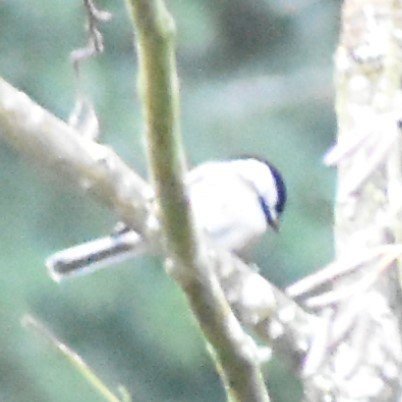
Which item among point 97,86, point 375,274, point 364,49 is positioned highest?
point 97,86

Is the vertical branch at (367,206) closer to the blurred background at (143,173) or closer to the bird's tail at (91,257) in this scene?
the bird's tail at (91,257)

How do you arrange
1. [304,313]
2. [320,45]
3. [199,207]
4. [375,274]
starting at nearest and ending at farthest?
[375,274] → [304,313] → [199,207] → [320,45]

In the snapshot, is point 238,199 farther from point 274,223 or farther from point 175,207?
point 175,207

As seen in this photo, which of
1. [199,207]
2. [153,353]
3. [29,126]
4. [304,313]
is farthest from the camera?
[153,353]

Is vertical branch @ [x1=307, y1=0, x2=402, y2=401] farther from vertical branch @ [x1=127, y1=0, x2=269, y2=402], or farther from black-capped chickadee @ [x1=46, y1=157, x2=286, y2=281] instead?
black-capped chickadee @ [x1=46, y1=157, x2=286, y2=281]

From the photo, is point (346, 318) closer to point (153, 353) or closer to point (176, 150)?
point (176, 150)

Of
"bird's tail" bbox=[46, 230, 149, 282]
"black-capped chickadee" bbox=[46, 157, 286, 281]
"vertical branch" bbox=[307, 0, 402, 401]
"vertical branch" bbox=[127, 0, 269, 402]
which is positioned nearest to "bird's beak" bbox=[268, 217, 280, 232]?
"black-capped chickadee" bbox=[46, 157, 286, 281]

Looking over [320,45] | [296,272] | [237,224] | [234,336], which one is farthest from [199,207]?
[234,336]
